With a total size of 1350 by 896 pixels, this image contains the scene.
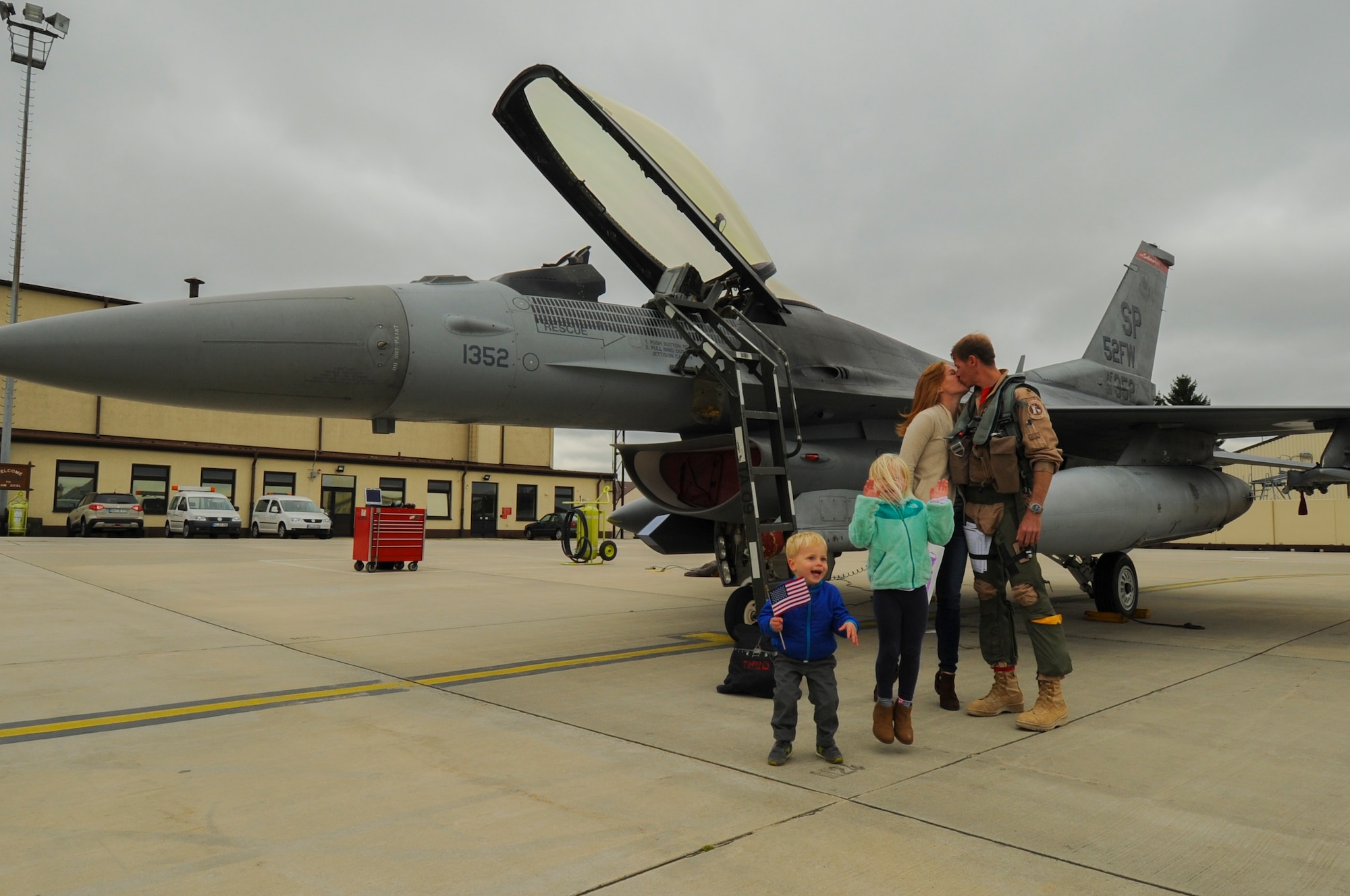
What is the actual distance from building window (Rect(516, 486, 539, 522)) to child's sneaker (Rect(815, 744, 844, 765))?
3669cm

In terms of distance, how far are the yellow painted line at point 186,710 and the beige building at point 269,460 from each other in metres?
21.0

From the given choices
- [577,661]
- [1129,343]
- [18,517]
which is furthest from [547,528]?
[577,661]

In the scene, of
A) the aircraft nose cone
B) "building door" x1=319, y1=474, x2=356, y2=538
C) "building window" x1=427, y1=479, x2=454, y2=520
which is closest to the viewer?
the aircraft nose cone

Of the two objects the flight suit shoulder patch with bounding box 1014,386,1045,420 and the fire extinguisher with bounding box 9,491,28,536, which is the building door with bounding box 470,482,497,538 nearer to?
the fire extinguisher with bounding box 9,491,28,536

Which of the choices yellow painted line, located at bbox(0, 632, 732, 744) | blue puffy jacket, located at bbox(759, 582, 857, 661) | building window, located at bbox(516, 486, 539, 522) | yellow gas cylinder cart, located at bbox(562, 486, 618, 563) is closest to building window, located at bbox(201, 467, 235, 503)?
building window, located at bbox(516, 486, 539, 522)

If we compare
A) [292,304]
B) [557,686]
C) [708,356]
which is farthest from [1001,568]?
[292,304]

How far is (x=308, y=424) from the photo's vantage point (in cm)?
3325

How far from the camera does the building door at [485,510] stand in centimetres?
3766

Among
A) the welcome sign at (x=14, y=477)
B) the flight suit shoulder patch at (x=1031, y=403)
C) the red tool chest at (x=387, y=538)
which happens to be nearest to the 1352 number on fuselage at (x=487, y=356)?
the flight suit shoulder patch at (x=1031, y=403)

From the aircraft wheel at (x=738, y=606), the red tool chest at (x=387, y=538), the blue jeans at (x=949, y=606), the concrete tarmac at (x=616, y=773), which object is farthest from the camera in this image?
the red tool chest at (x=387, y=538)

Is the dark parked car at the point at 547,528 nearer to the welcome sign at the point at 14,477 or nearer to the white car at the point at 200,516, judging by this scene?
the white car at the point at 200,516

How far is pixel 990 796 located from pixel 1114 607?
6.18 m

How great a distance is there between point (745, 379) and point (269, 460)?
102 ft

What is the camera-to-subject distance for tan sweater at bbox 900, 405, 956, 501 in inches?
167
